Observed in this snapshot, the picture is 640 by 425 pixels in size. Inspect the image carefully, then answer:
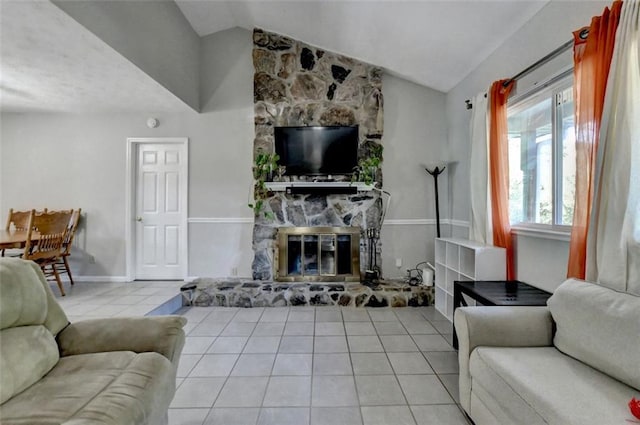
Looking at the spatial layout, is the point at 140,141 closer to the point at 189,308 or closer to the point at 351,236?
the point at 189,308

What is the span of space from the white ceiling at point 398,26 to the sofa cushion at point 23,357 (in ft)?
11.2

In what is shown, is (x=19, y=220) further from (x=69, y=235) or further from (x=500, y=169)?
(x=500, y=169)

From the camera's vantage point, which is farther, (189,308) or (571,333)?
(189,308)

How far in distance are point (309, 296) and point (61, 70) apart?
3.41m

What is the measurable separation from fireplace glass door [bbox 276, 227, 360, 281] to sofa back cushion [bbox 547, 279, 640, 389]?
7.89ft

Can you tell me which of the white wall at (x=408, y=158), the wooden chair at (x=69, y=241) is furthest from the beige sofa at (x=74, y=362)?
the white wall at (x=408, y=158)

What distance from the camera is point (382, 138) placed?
398 centimetres

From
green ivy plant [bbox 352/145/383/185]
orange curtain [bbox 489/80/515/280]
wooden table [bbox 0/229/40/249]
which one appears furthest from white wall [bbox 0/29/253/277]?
orange curtain [bbox 489/80/515/280]

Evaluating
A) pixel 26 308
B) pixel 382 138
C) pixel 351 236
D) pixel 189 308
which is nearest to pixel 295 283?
pixel 351 236

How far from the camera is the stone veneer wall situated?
3910mm

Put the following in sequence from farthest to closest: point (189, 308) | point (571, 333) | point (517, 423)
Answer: point (189, 308), point (571, 333), point (517, 423)

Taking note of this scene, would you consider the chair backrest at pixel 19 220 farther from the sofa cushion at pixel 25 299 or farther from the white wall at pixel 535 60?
the white wall at pixel 535 60

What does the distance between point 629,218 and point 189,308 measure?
12.5 ft

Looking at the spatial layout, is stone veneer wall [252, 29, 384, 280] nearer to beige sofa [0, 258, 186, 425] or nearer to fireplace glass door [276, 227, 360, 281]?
fireplace glass door [276, 227, 360, 281]
